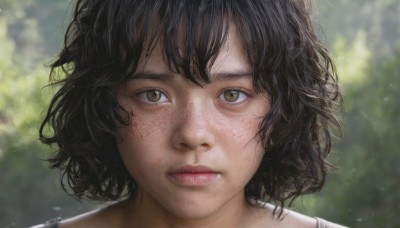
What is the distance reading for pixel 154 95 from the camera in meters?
1.50

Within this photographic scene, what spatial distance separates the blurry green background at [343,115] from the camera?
2.07 meters

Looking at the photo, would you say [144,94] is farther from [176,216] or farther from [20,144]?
[20,144]

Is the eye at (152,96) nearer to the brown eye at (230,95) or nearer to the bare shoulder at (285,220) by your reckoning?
the brown eye at (230,95)

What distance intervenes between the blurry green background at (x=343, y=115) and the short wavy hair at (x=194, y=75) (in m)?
0.14

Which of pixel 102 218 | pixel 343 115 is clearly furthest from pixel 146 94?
pixel 343 115

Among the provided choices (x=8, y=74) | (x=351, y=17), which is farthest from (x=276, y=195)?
(x=8, y=74)

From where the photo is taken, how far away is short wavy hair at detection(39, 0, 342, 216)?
147cm

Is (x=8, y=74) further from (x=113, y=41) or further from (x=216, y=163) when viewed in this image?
(x=216, y=163)

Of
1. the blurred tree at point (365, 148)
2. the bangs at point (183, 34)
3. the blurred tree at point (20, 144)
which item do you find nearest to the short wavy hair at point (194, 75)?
the bangs at point (183, 34)

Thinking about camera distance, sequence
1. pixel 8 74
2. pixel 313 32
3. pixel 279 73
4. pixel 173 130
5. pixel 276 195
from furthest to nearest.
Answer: pixel 8 74, pixel 276 195, pixel 313 32, pixel 279 73, pixel 173 130

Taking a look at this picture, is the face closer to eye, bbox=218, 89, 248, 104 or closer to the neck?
Answer: eye, bbox=218, 89, 248, 104

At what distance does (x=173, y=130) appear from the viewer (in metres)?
1.47

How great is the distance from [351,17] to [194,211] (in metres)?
0.88

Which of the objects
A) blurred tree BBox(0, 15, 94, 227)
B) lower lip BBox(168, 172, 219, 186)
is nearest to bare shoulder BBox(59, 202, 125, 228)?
blurred tree BBox(0, 15, 94, 227)
